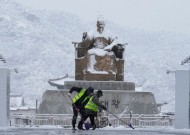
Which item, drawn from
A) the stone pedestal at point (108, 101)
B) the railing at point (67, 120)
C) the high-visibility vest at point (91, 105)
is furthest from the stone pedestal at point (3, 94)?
the stone pedestal at point (108, 101)

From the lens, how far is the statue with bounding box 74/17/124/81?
72.0 feet

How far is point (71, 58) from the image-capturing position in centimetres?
10419

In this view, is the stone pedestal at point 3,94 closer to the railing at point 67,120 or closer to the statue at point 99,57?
the railing at point 67,120

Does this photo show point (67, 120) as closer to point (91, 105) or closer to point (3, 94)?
point (3, 94)

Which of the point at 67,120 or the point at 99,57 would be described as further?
the point at 99,57

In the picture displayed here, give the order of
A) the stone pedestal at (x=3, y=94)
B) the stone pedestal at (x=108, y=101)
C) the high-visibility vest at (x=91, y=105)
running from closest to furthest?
the high-visibility vest at (x=91, y=105) → the stone pedestal at (x=3, y=94) → the stone pedestal at (x=108, y=101)

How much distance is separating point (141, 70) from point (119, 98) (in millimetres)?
79821

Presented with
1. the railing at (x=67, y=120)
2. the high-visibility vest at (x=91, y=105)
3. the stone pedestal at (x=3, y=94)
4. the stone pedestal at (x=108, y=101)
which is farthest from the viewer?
the stone pedestal at (x=108, y=101)

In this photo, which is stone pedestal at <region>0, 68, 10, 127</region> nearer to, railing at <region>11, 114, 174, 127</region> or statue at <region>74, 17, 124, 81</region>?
railing at <region>11, 114, 174, 127</region>

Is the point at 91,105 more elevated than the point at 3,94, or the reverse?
the point at 3,94

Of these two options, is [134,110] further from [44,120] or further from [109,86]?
[44,120]

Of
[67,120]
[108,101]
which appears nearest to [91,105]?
[67,120]

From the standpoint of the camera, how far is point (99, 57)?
2212 centimetres

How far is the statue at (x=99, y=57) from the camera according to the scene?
2194 centimetres
